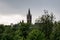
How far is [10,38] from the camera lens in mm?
51656

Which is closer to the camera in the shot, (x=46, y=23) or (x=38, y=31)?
(x=38, y=31)

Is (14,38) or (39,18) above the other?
(39,18)

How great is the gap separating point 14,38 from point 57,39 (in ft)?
27.6

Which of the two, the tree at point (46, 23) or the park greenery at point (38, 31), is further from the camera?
the tree at point (46, 23)

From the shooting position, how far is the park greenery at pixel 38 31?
171 feet

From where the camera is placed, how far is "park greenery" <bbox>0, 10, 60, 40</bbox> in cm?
5209

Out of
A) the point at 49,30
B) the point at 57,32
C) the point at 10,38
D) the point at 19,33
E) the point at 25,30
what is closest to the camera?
the point at 10,38

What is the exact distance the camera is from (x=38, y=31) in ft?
176

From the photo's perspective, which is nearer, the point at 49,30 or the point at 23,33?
the point at 23,33

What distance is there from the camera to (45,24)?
69.7 metres

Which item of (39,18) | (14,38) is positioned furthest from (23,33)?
(39,18)

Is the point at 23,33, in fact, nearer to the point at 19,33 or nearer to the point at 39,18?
the point at 19,33

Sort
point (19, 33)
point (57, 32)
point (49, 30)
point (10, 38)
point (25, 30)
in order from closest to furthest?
point (10, 38) → point (57, 32) → point (19, 33) → point (25, 30) → point (49, 30)

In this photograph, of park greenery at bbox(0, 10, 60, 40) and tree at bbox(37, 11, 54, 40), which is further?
tree at bbox(37, 11, 54, 40)
